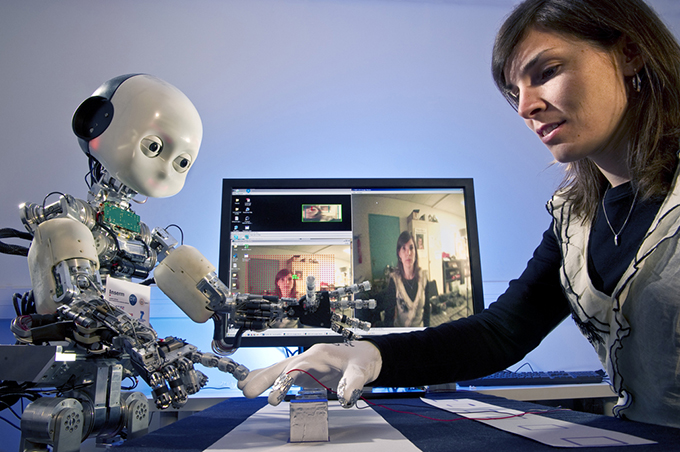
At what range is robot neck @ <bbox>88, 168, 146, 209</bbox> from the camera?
981 millimetres

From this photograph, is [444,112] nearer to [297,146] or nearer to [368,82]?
[368,82]

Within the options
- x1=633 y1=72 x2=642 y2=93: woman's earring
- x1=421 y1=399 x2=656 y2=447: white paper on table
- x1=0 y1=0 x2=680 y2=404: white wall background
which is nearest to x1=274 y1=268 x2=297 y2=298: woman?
x1=0 y1=0 x2=680 y2=404: white wall background

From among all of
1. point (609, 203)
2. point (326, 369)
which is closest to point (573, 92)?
point (609, 203)

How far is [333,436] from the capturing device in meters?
0.57

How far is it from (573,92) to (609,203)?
0.25m

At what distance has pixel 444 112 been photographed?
182cm

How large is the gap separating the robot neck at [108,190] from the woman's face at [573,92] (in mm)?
908

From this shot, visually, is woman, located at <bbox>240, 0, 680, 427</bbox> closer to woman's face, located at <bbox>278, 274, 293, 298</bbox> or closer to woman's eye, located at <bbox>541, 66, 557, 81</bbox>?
woman's eye, located at <bbox>541, 66, 557, 81</bbox>

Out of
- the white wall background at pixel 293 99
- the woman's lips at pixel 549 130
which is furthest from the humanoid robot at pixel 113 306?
the white wall background at pixel 293 99

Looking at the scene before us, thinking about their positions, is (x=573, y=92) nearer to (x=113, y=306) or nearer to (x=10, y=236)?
(x=113, y=306)

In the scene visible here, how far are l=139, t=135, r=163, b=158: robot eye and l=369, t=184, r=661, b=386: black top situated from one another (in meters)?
0.64

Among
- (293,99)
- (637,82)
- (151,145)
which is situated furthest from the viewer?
(293,99)

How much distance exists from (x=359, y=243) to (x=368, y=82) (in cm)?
86

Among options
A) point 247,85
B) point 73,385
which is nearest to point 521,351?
point 73,385
